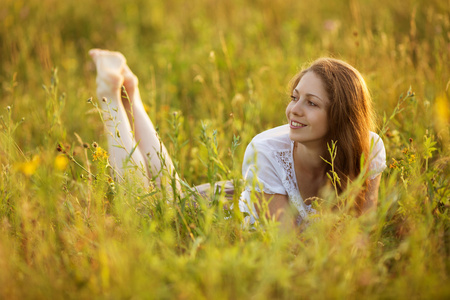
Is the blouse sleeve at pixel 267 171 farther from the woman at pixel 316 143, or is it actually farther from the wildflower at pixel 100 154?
the wildflower at pixel 100 154

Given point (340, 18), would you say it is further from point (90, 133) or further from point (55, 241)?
point (55, 241)

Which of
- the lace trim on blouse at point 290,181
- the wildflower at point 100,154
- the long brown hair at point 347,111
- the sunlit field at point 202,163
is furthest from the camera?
the lace trim on blouse at point 290,181

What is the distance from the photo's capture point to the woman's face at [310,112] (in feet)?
6.31

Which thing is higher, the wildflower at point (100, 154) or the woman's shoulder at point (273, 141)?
the wildflower at point (100, 154)

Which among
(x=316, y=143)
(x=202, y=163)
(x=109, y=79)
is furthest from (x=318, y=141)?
(x=109, y=79)

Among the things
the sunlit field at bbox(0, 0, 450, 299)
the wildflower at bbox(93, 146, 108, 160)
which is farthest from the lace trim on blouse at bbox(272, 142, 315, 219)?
the wildflower at bbox(93, 146, 108, 160)

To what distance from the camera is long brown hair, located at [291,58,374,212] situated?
191 cm

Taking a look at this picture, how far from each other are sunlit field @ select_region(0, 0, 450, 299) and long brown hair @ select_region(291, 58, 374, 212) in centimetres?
17

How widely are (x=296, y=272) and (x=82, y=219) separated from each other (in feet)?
2.79

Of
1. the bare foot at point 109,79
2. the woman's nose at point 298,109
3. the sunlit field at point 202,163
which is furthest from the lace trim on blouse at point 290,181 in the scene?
the bare foot at point 109,79

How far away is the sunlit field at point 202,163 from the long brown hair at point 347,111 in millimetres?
168

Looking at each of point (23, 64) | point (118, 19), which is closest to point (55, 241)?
point (23, 64)

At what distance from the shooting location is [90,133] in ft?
9.80

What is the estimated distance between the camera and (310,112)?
6.30ft
